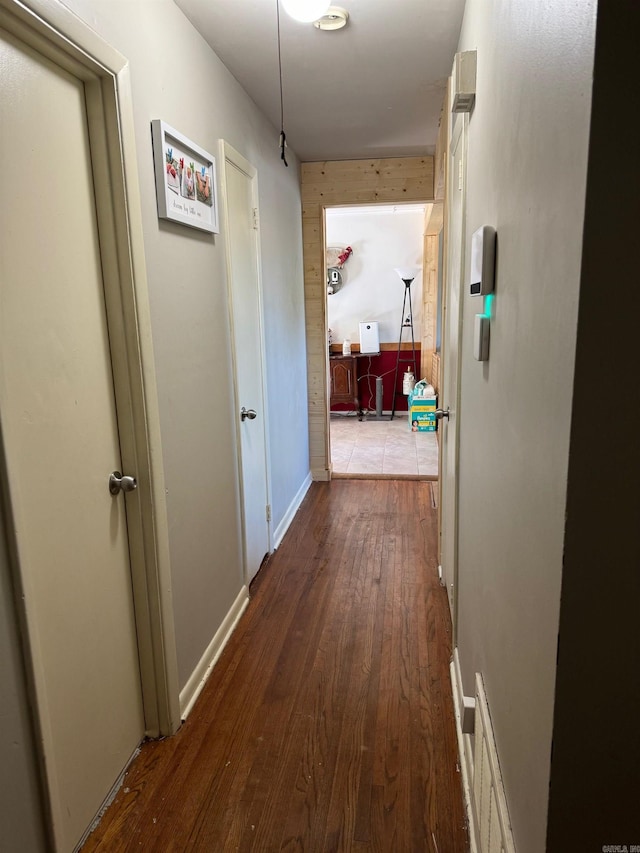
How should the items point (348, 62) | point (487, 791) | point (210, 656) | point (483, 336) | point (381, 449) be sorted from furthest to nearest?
point (381, 449)
point (348, 62)
point (210, 656)
point (483, 336)
point (487, 791)

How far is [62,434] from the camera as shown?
1.42 meters

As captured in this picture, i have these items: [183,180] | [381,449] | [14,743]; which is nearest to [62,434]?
[14,743]

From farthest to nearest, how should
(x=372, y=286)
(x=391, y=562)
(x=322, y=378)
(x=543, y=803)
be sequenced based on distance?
(x=372, y=286) → (x=322, y=378) → (x=391, y=562) → (x=543, y=803)

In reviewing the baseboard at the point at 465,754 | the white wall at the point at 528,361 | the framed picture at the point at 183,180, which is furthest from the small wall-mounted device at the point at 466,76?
the baseboard at the point at 465,754

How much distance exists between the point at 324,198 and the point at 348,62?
181 centimetres

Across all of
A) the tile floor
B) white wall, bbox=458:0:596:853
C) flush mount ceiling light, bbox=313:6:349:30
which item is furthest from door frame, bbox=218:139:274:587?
the tile floor

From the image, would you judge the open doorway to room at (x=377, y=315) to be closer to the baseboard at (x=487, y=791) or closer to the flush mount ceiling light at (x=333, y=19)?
the flush mount ceiling light at (x=333, y=19)

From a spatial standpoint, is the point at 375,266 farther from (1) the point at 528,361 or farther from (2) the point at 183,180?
(1) the point at 528,361

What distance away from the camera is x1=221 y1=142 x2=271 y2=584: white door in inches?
103

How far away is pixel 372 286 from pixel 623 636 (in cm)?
721

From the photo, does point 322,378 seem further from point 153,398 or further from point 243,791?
point 243,791

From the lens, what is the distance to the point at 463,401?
6.39 feet

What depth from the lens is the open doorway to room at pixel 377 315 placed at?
23.7 feet

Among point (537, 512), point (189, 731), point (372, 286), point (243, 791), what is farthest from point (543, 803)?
point (372, 286)
